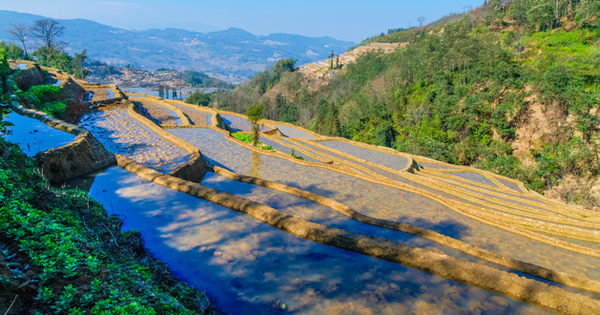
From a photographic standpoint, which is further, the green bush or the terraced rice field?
the green bush

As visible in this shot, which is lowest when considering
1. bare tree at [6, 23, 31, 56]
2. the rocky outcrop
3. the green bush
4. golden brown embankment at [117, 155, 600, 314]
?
golden brown embankment at [117, 155, 600, 314]

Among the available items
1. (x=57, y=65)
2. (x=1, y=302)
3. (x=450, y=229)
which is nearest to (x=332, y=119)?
(x=450, y=229)

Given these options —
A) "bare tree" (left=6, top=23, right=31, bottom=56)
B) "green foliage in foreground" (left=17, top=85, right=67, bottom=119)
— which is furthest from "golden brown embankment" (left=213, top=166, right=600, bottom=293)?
"bare tree" (left=6, top=23, right=31, bottom=56)

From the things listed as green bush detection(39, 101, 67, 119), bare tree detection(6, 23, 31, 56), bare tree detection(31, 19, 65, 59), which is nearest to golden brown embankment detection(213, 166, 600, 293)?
green bush detection(39, 101, 67, 119)

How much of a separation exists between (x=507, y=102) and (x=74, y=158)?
111 ft

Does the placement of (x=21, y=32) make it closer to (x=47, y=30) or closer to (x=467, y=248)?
(x=47, y=30)

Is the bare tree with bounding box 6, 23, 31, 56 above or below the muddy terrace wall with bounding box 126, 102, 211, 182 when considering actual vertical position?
above

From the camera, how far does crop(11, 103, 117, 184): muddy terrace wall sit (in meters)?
7.72

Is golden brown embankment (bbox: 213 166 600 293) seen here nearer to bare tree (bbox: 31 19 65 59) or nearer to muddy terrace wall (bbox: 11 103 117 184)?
muddy terrace wall (bbox: 11 103 117 184)

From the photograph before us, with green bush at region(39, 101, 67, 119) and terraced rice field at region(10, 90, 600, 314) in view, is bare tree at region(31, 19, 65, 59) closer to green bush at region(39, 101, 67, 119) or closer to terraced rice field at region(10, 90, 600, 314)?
green bush at region(39, 101, 67, 119)

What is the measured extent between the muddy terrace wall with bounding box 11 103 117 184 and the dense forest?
28.0 m

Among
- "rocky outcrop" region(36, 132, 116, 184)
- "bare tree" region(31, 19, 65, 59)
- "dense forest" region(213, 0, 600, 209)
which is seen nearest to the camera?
"rocky outcrop" region(36, 132, 116, 184)

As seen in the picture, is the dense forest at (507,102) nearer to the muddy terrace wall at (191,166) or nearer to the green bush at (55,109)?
the muddy terrace wall at (191,166)

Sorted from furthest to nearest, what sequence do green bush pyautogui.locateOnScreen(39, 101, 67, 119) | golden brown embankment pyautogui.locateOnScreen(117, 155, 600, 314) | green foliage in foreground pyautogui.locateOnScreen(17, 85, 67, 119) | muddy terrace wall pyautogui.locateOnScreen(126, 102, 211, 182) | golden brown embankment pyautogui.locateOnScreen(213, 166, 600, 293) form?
green bush pyautogui.locateOnScreen(39, 101, 67, 119) < green foliage in foreground pyautogui.locateOnScreen(17, 85, 67, 119) < muddy terrace wall pyautogui.locateOnScreen(126, 102, 211, 182) < golden brown embankment pyautogui.locateOnScreen(213, 166, 600, 293) < golden brown embankment pyautogui.locateOnScreen(117, 155, 600, 314)
